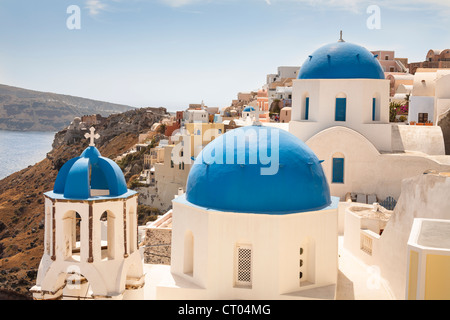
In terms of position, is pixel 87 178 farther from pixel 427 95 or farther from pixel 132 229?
pixel 427 95

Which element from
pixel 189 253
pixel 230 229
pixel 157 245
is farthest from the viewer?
pixel 157 245

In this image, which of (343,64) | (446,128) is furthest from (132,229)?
(446,128)

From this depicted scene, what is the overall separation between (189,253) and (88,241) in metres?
2.27

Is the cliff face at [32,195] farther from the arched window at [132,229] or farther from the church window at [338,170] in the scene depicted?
the arched window at [132,229]

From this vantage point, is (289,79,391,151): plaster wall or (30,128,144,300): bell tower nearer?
(30,128,144,300): bell tower

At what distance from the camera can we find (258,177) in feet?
32.7

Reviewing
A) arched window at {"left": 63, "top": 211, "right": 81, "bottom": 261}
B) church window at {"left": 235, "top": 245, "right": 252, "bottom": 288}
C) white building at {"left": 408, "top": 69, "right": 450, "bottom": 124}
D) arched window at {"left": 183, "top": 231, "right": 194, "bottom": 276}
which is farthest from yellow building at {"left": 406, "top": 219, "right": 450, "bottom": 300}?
white building at {"left": 408, "top": 69, "right": 450, "bottom": 124}

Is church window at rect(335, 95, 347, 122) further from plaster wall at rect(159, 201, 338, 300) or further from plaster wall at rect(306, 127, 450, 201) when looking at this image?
plaster wall at rect(159, 201, 338, 300)

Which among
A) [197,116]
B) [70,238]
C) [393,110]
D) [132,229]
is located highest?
[393,110]

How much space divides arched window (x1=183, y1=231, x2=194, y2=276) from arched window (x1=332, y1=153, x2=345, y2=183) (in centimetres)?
904

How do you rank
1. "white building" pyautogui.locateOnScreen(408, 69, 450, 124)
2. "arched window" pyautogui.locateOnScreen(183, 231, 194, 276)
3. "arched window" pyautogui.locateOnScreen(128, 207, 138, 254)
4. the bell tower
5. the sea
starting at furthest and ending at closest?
the sea < "white building" pyautogui.locateOnScreen(408, 69, 450, 124) < "arched window" pyautogui.locateOnScreen(183, 231, 194, 276) < "arched window" pyautogui.locateOnScreen(128, 207, 138, 254) < the bell tower

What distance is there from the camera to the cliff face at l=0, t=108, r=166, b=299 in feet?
124

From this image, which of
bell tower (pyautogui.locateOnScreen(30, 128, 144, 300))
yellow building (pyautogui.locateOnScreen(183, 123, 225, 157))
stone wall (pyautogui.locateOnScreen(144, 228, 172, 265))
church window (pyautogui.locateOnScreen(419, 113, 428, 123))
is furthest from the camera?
yellow building (pyautogui.locateOnScreen(183, 123, 225, 157))

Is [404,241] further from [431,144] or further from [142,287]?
[431,144]
